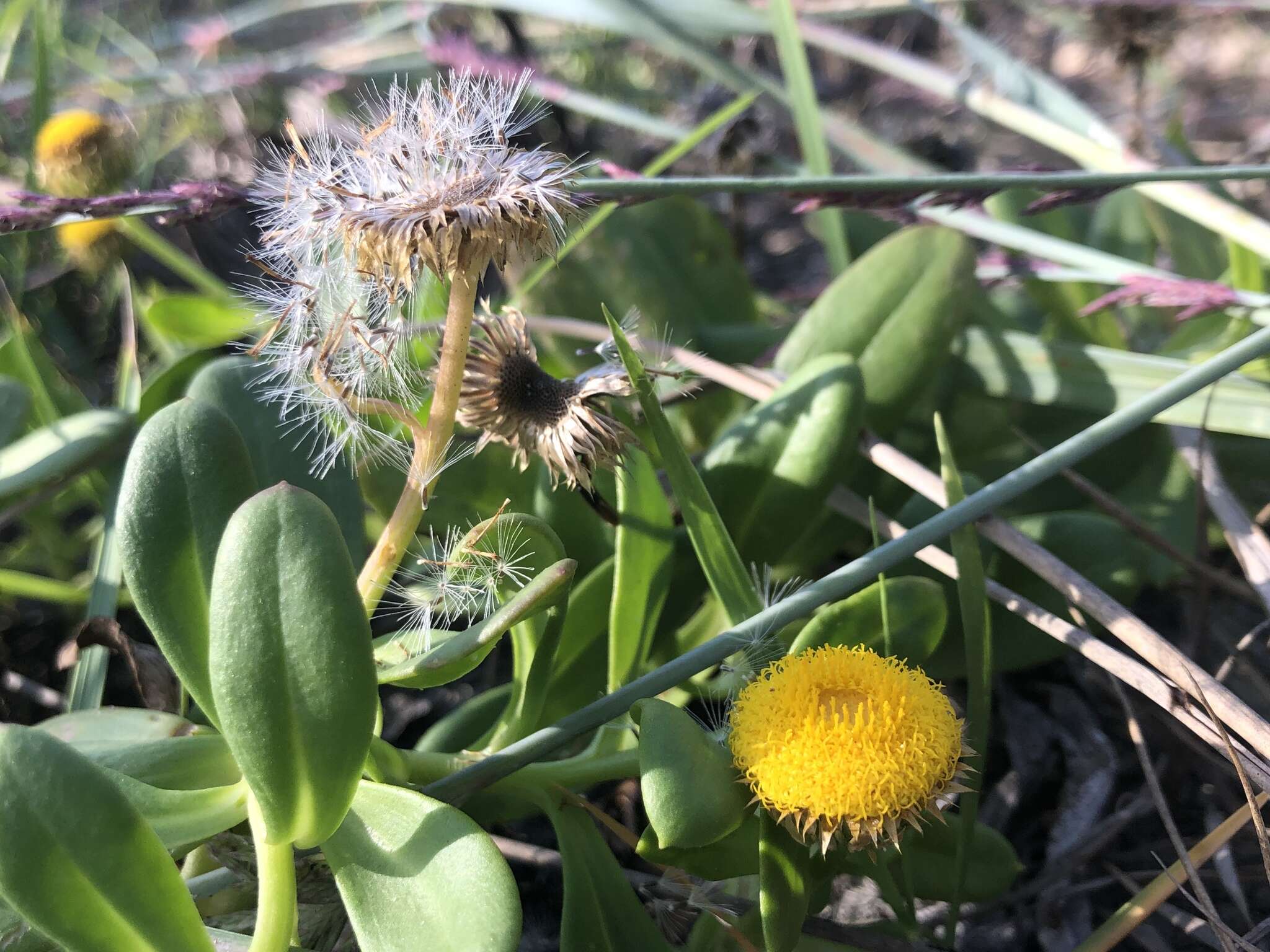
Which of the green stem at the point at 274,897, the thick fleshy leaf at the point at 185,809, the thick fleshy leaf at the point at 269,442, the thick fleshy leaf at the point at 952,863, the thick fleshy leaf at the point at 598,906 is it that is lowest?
the thick fleshy leaf at the point at 952,863

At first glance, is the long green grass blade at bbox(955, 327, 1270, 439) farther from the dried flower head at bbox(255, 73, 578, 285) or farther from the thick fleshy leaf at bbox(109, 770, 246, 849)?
the thick fleshy leaf at bbox(109, 770, 246, 849)

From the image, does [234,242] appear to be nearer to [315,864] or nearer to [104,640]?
[104,640]

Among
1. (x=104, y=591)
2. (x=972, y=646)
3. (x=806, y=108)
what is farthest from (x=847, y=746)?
(x=806, y=108)

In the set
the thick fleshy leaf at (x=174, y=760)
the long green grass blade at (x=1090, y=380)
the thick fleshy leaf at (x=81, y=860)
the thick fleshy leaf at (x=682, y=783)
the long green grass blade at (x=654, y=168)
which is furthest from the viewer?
the long green grass blade at (x=654, y=168)

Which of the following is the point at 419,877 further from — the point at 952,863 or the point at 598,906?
the point at 952,863

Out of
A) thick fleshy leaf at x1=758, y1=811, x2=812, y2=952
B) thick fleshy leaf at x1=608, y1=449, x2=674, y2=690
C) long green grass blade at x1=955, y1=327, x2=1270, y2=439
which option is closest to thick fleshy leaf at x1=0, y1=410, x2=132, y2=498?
thick fleshy leaf at x1=608, y1=449, x2=674, y2=690

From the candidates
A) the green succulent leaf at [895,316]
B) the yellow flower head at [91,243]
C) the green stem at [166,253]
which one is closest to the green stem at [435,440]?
the green succulent leaf at [895,316]

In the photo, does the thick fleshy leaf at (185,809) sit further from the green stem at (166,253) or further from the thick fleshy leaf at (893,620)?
the green stem at (166,253)
